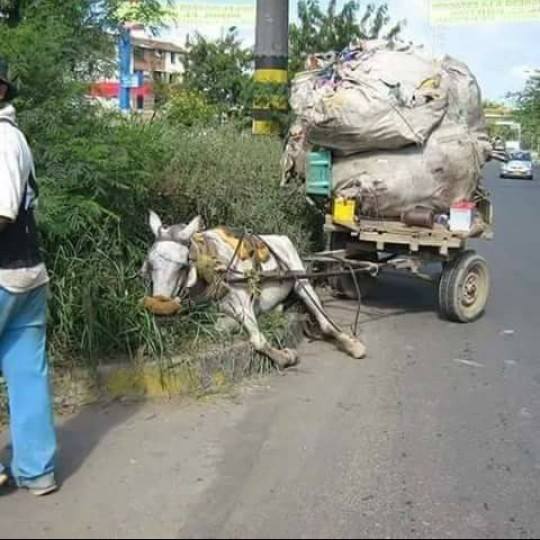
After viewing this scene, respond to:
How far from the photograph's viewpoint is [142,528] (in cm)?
447

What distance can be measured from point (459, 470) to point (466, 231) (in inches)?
159

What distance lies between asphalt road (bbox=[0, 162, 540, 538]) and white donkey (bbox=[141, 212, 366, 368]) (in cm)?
26

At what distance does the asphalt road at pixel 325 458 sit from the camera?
15.1 ft

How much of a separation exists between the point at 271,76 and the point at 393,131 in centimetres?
392

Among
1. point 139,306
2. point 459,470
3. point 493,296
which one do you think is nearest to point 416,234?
point 493,296

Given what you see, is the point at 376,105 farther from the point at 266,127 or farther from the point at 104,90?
the point at 266,127

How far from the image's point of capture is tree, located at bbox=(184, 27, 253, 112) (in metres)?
20.7

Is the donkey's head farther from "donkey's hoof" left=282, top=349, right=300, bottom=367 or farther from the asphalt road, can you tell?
"donkey's hoof" left=282, top=349, right=300, bottom=367

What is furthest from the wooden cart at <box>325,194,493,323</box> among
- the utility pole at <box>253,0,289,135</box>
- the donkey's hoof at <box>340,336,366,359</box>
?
the utility pole at <box>253,0,289,135</box>

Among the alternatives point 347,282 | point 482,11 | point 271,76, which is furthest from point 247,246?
point 482,11

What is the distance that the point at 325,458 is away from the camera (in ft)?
18.2

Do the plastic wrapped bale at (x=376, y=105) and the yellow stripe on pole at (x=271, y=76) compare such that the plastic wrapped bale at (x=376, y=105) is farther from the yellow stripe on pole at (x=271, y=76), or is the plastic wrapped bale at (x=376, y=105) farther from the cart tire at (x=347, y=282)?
the yellow stripe on pole at (x=271, y=76)

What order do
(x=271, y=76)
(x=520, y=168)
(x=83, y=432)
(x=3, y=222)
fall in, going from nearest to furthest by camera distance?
(x=3, y=222)
(x=83, y=432)
(x=271, y=76)
(x=520, y=168)

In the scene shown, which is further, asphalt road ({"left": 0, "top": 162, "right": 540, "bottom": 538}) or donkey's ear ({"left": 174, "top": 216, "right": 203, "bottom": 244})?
donkey's ear ({"left": 174, "top": 216, "right": 203, "bottom": 244})
